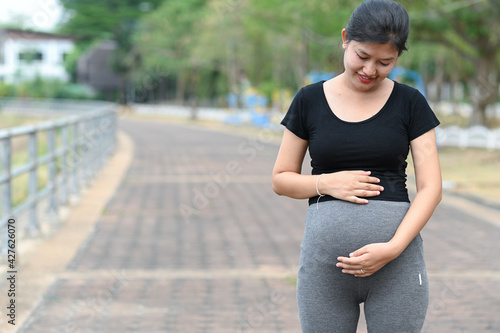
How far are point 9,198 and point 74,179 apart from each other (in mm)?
4934

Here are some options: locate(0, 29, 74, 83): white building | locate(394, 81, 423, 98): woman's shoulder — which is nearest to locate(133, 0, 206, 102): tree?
locate(0, 29, 74, 83): white building

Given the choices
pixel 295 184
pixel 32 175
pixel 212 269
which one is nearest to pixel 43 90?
pixel 32 175

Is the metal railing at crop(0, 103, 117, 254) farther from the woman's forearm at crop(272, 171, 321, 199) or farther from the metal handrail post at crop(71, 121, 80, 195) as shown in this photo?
the woman's forearm at crop(272, 171, 321, 199)

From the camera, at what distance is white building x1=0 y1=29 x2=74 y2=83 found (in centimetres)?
8300

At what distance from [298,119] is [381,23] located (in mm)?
415

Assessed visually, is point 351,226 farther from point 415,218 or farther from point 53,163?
point 53,163

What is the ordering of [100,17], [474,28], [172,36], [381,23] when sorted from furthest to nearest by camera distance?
1. [100,17]
2. [172,36]
3. [474,28]
4. [381,23]

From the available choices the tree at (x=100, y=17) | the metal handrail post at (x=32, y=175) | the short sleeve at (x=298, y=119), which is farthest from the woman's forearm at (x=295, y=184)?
the tree at (x=100, y=17)

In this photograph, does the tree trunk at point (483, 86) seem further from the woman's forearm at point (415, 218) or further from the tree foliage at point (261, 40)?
the woman's forearm at point (415, 218)

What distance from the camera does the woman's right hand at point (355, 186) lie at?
2.52m

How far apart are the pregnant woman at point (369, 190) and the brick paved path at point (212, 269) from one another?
281 cm

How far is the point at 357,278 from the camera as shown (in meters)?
2.55

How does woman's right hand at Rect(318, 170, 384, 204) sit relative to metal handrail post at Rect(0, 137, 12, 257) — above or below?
above

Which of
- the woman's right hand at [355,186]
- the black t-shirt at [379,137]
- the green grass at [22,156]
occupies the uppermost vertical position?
the black t-shirt at [379,137]
